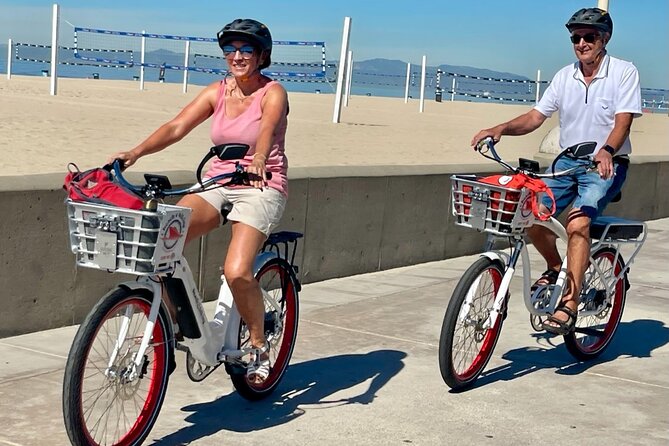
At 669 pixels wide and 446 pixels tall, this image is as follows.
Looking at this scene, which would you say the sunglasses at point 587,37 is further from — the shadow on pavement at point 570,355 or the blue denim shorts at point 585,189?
the shadow on pavement at point 570,355

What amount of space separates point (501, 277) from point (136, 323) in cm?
226

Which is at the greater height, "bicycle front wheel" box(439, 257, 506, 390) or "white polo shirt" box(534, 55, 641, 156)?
"white polo shirt" box(534, 55, 641, 156)

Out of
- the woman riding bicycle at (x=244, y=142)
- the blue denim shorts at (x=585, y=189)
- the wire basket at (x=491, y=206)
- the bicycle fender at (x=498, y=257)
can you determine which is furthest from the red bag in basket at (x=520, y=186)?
the woman riding bicycle at (x=244, y=142)

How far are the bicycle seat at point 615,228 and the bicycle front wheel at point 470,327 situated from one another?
0.84 m

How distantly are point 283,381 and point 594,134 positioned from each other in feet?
7.22

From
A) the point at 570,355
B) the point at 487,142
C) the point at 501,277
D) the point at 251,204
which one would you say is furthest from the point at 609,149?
the point at 251,204

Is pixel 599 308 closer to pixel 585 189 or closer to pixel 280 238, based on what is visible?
pixel 585 189

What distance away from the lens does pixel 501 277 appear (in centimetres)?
618

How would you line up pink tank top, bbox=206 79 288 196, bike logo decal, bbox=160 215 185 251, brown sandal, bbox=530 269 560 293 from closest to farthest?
bike logo decal, bbox=160 215 185 251, pink tank top, bbox=206 79 288 196, brown sandal, bbox=530 269 560 293

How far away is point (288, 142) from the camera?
20.2 metres

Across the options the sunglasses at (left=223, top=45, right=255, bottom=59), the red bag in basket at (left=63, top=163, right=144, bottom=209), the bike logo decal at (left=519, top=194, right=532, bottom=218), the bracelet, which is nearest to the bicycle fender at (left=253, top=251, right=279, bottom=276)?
the sunglasses at (left=223, top=45, right=255, bottom=59)

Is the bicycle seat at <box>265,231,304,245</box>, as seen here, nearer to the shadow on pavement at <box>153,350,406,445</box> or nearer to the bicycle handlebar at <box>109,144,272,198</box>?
the bicycle handlebar at <box>109,144,272,198</box>

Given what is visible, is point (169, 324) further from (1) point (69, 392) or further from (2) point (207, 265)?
(2) point (207, 265)

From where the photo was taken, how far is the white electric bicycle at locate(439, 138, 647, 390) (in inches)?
231
